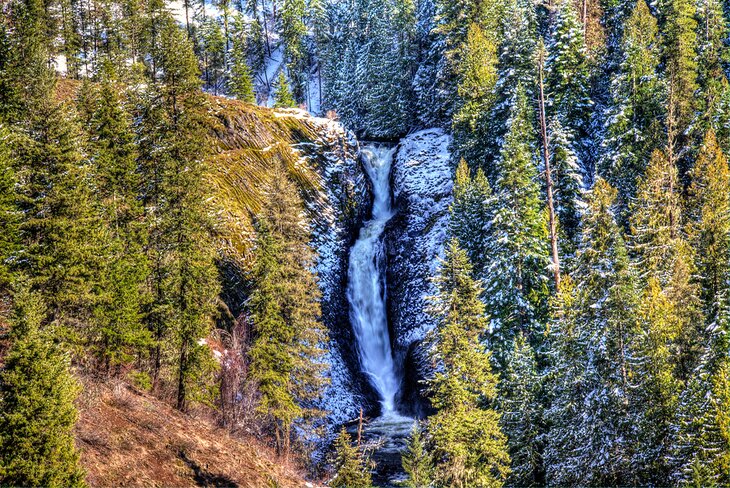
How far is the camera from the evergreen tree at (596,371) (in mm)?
21938

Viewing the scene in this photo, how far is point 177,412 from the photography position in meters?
22.8

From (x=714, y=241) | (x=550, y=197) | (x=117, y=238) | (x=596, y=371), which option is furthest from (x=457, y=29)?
(x=117, y=238)

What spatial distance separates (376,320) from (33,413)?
33.7 m

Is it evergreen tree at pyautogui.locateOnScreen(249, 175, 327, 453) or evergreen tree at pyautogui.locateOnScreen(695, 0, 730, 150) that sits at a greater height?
evergreen tree at pyautogui.locateOnScreen(695, 0, 730, 150)

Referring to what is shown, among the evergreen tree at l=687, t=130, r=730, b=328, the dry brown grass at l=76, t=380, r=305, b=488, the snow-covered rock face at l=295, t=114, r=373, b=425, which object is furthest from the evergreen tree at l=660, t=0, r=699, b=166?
the dry brown grass at l=76, t=380, r=305, b=488

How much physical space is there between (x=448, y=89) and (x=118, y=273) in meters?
38.8

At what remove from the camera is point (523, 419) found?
25.9m

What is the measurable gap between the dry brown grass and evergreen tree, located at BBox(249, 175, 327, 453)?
324cm

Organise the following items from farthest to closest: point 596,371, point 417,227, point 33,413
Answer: point 417,227 < point 596,371 < point 33,413

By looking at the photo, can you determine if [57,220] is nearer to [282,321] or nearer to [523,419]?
[282,321]

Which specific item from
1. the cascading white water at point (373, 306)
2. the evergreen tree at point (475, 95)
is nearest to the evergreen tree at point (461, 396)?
the cascading white water at point (373, 306)

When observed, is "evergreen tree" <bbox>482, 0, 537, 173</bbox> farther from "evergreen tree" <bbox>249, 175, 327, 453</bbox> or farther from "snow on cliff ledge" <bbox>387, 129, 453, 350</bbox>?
"evergreen tree" <bbox>249, 175, 327, 453</bbox>

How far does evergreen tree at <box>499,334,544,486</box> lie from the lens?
82.7 feet

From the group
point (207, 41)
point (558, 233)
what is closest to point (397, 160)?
point (558, 233)
